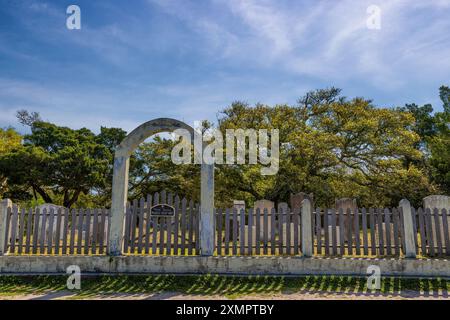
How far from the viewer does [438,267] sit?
7414mm

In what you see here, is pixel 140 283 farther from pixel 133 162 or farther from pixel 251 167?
pixel 133 162

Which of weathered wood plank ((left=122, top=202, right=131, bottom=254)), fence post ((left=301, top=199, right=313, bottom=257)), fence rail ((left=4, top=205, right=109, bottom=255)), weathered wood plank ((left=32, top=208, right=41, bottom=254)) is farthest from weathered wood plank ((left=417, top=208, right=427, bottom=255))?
weathered wood plank ((left=32, top=208, right=41, bottom=254))

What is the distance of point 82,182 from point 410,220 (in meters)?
19.6

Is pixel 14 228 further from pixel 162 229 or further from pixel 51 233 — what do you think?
pixel 162 229

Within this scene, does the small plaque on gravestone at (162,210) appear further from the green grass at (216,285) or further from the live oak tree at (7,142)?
the live oak tree at (7,142)

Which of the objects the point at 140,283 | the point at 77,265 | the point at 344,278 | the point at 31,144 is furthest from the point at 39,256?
the point at 31,144

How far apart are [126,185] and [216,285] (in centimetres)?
344

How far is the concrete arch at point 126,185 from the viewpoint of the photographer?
790cm

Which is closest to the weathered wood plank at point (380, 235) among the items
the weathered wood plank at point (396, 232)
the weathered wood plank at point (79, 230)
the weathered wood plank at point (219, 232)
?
the weathered wood plank at point (396, 232)

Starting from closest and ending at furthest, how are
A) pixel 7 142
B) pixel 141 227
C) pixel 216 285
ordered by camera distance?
pixel 216 285, pixel 141 227, pixel 7 142

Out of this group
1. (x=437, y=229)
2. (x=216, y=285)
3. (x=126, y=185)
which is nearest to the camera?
(x=216, y=285)

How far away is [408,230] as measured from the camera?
794 cm

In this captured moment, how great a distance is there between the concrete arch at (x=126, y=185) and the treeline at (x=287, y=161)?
1001cm

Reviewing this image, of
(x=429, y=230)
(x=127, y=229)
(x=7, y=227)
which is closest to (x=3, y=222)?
(x=7, y=227)
